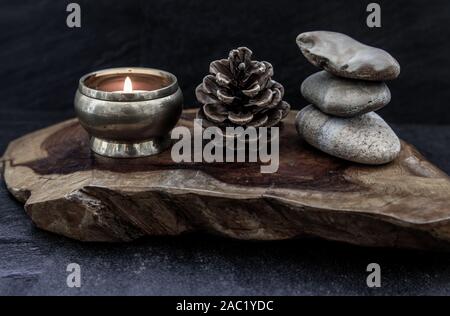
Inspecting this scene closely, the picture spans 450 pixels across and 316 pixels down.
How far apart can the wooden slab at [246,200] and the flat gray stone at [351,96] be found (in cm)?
9

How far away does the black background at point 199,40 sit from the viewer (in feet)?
4.83

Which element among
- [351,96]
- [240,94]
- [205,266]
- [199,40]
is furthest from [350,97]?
[199,40]

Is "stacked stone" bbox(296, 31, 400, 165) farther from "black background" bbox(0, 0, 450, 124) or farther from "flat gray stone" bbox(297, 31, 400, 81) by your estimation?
"black background" bbox(0, 0, 450, 124)

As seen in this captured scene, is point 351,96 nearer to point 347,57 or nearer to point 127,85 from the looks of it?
point 347,57

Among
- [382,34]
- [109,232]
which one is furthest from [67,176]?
[382,34]

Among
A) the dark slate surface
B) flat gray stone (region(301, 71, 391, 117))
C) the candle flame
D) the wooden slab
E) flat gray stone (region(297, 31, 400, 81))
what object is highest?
flat gray stone (region(297, 31, 400, 81))

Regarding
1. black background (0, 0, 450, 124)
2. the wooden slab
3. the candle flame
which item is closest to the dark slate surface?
the wooden slab

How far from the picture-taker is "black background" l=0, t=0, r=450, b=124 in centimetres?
147

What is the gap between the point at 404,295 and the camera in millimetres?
848

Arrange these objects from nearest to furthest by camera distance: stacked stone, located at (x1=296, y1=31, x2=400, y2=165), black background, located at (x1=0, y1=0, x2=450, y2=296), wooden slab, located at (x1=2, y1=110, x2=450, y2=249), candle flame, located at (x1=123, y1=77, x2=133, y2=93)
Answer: wooden slab, located at (x1=2, y1=110, x2=450, y2=249)
stacked stone, located at (x1=296, y1=31, x2=400, y2=165)
candle flame, located at (x1=123, y1=77, x2=133, y2=93)
black background, located at (x1=0, y1=0, x2=450, y2=296)

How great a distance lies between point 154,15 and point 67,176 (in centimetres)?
67

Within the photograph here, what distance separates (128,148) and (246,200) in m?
0.27

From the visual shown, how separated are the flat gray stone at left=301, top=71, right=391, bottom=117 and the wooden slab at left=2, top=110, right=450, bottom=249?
0.09m

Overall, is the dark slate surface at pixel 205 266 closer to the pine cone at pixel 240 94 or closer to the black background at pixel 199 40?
the pine cone at pixel 240 94
